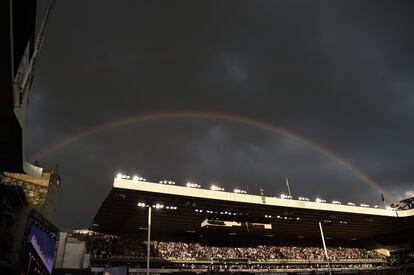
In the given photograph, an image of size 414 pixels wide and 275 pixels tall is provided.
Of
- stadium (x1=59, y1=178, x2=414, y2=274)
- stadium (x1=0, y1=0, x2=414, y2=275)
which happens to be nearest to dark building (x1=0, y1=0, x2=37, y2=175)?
stadium (x1=0, y1=0, x2=414, y2=275)

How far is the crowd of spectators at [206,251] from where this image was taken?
44844 mm

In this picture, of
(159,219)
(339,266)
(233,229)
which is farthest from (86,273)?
(339,266)

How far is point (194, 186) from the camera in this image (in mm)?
43750

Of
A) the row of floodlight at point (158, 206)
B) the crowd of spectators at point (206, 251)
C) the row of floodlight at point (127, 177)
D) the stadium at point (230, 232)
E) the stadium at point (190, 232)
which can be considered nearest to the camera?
the stadium at point (190, 232)

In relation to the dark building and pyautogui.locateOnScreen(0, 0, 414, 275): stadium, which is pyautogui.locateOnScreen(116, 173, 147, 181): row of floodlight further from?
the dark building

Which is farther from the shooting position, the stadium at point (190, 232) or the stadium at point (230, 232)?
the stadium at point (230, 232)

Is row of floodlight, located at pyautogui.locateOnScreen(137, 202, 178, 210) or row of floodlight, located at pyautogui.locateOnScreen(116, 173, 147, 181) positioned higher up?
row of floodlight, located at pyautogui.locateOnScreen(116, 173, 147, 181)

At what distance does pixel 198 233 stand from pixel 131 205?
18030 mm

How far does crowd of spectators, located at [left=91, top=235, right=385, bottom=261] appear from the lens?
44.8 metres

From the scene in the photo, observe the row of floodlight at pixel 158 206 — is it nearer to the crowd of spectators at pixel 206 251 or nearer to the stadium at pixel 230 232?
the stadium at pixel 230 232

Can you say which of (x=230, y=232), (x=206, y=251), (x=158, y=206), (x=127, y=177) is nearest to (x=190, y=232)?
(x=206, y=251)

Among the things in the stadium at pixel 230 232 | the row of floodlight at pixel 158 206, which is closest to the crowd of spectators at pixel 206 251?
the stadium at pixel 230 232

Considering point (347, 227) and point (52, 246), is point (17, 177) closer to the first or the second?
point (52, 246)

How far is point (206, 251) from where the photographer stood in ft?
172
